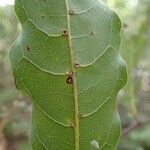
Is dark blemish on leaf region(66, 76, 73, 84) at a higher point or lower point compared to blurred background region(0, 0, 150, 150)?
higher

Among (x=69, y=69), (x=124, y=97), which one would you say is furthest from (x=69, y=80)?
(x=124, y=97)

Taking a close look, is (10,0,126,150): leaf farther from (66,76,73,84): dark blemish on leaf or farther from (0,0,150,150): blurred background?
(0,0,150,150): blurred background

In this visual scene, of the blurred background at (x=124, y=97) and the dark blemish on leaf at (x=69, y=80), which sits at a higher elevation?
the dark blemish on leaf at (x=69, y=80)

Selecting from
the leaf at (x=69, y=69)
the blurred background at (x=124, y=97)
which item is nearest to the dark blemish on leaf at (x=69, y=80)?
the leaf at (x=69, y=69)

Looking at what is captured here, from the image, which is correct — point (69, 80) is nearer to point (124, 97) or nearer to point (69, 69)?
point (69, 69)

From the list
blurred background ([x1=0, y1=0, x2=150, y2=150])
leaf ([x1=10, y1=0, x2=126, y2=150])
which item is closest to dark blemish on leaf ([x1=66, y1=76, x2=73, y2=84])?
leaf ([x1=10, y1=0, x2=126, y2=150])

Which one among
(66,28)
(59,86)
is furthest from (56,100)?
(66,28)

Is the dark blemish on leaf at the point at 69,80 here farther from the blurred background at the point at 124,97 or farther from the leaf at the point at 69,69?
the blurred background at the point at 124,97
